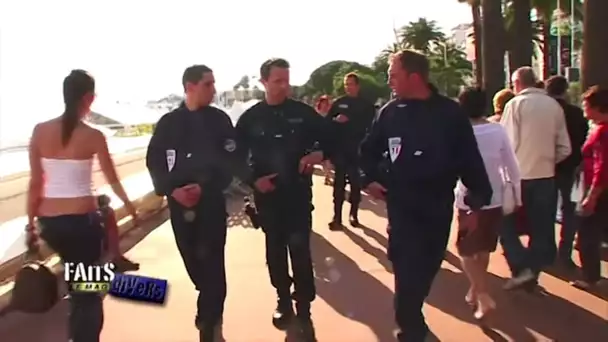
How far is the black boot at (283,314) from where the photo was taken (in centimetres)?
619

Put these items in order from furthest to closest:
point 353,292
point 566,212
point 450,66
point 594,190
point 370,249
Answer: point 450,66 → point 370,249 → point 566,212 → point 353,292 → point 594,190

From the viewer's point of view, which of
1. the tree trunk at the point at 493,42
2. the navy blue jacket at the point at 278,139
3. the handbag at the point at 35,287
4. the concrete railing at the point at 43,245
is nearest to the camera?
the handbag at the point at 35,287

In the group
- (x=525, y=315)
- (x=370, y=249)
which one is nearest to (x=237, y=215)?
(x=370, y=249)

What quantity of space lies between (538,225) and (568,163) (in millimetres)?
792

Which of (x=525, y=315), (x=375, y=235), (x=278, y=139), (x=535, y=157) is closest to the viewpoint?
(x=278, y=139)

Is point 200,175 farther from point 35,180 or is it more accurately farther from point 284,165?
point 35,180

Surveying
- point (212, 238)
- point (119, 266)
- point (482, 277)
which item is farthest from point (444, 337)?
point (119, 266)

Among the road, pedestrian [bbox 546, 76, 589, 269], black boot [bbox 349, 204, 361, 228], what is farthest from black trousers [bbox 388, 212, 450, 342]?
black boot [bbox 349, 204, 361, 228]

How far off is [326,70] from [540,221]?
81.1 meters

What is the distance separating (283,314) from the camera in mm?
6199

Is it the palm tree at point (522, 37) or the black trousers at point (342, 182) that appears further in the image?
the palm tree at point (522, 37)

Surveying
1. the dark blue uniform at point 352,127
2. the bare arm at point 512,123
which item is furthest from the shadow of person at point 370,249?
the bare arm at point 512,123

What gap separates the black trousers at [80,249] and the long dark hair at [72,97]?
1.43 feet

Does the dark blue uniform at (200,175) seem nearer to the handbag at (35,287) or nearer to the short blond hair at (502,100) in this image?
the handbag at (35,287)
